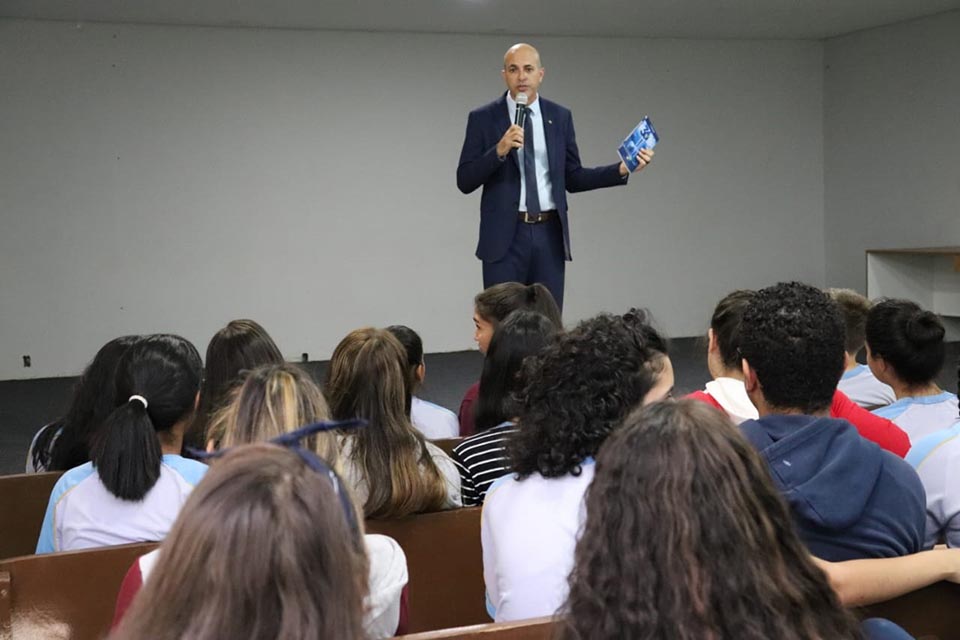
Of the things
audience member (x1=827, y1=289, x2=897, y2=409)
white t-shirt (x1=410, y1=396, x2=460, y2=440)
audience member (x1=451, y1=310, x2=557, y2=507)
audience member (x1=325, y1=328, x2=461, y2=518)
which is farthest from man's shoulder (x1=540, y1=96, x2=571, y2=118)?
audience member (x1=325, y1=328, x2=461, y2=518)

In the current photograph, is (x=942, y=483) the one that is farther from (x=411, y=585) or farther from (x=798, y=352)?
(x=411, y=585)

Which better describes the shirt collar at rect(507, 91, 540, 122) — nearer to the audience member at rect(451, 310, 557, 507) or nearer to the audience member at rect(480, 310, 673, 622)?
the audience member at rect(451, 310, 557, 507)

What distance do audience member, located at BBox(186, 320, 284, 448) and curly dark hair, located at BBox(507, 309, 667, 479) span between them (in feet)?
3.49

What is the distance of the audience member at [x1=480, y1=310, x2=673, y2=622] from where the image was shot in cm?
168

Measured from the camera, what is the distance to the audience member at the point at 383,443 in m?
2.13

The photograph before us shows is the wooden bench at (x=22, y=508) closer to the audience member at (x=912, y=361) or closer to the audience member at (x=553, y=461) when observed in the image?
the audience member at (x=553, y=461)

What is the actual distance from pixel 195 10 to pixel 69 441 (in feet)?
16.7

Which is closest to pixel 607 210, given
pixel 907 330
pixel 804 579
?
pixel 907 330

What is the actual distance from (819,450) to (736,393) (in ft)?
3.16

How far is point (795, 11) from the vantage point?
7.84 meters

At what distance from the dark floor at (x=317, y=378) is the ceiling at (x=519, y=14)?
2.56m

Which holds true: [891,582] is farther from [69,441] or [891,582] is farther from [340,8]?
[340,8]

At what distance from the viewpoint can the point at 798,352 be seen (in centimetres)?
175

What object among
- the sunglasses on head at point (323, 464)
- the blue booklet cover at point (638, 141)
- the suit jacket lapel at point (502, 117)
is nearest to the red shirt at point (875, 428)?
the sunglasses on head at point (323, 464)
